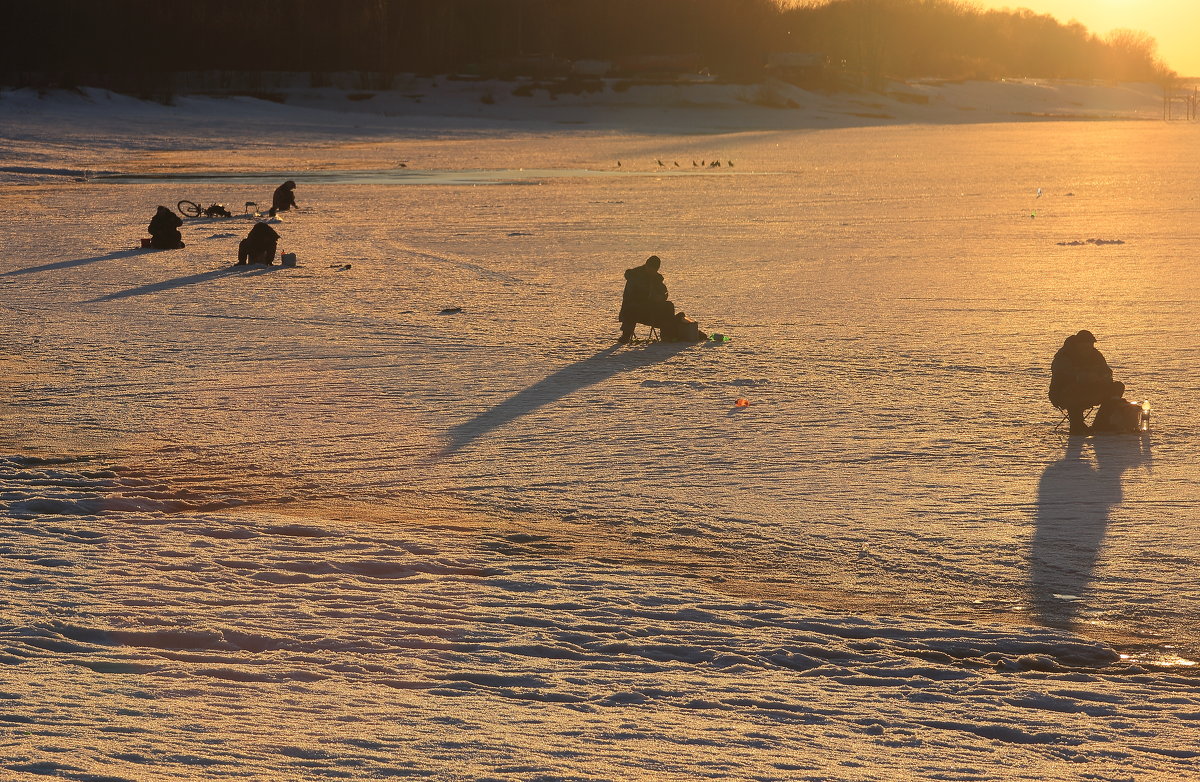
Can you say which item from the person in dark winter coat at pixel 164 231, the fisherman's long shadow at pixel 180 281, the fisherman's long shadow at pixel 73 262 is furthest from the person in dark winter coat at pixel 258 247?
the person in dark winter coat at pixel 164 231

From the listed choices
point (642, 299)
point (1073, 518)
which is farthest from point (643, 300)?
point (1073, 518)

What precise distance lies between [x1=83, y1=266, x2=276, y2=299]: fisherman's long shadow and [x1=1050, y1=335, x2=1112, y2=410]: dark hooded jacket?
10.5 meters

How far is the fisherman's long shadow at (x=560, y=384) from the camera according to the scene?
9.67 meters

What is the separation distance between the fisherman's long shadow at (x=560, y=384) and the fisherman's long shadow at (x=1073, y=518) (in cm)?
376

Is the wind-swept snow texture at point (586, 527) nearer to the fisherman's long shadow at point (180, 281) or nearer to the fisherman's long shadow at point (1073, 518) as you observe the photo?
the fisherman's long shadow at point (1073, 518)

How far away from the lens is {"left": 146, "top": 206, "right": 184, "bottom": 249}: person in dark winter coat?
66.3 feet

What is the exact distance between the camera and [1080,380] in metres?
9.40

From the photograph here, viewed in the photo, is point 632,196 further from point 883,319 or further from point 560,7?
point 560,7

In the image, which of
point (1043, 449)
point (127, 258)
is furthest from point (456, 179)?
point (1043, 449)

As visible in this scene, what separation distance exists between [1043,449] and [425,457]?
4052 mm

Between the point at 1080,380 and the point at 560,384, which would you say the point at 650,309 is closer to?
the point at 560,384

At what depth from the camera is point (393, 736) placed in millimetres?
5039

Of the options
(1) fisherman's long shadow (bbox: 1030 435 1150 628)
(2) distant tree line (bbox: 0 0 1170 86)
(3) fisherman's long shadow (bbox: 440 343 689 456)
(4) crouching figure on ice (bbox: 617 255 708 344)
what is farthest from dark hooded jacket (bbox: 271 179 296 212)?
(2) distant tree line (bbox: 0 0 1170 86)

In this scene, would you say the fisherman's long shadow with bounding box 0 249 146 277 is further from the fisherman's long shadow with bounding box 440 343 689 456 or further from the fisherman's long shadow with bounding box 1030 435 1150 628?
the fisherman's long shadow with bounding box 1030 435 1150 628
